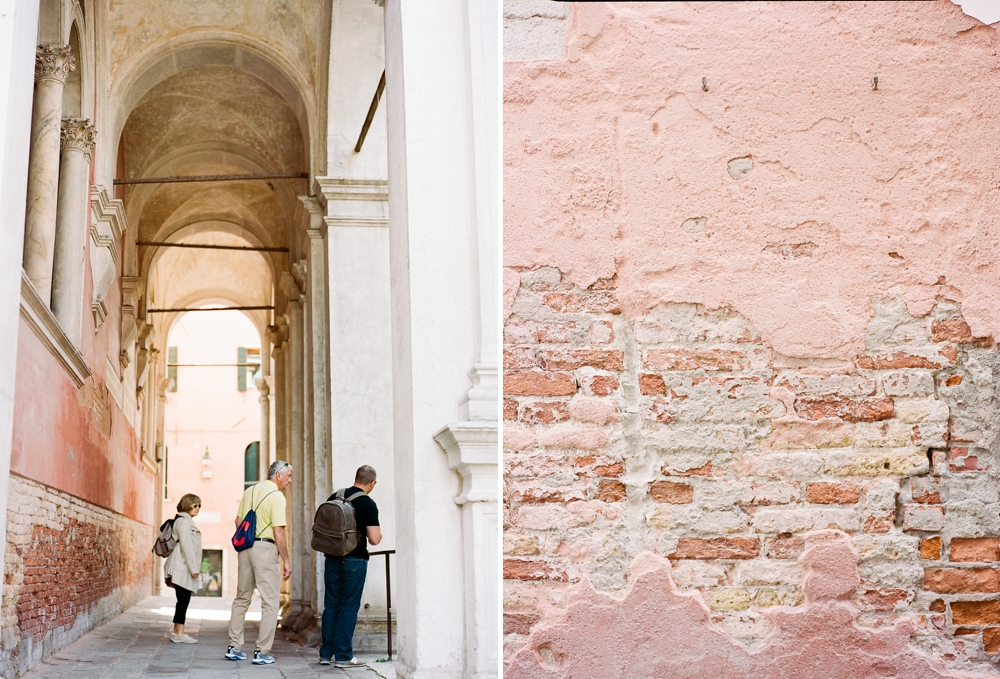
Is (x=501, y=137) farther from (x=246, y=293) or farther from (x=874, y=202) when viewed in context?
(x=246, y=293)

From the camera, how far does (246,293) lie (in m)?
22.6

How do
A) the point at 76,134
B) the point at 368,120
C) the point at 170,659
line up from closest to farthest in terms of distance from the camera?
the point at 170,659 → the point at 368,120 → the point at 76,134

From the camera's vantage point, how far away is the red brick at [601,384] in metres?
4.16

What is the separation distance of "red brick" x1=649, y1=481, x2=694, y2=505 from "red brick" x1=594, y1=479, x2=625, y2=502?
11cm

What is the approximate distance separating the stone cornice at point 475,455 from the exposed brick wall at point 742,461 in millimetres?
290

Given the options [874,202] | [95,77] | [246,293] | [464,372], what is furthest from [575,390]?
[246,293]

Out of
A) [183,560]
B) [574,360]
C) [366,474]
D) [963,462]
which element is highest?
[574,360]

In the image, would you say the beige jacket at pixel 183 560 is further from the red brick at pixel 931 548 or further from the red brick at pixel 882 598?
the red brick at pixel 931 548

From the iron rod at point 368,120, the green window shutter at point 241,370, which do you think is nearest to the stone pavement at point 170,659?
the iron rod at point 368,120

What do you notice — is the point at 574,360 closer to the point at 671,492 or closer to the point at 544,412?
the point at 544,412

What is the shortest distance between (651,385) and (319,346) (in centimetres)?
653

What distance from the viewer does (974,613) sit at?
13.4ft

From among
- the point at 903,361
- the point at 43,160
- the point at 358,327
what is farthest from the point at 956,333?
the point at 43,160

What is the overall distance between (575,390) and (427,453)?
2.73 ft
